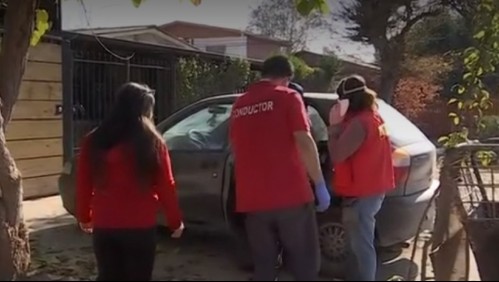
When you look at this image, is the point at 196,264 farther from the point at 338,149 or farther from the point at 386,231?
the point at 338,149

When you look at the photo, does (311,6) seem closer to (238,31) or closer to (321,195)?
(321,195)

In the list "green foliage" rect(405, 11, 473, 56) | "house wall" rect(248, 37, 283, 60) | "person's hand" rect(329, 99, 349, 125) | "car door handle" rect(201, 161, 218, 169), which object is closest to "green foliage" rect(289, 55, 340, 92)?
"green foliage" rect(405, 11, 473, 56)

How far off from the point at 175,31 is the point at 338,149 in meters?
33.7

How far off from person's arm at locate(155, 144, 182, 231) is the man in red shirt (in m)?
0.42

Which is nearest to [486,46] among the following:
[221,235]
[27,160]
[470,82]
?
[470,82]

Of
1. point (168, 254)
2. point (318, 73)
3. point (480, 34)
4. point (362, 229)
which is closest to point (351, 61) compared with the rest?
point (318, 73)

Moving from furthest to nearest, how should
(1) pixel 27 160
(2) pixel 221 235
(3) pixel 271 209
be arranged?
(1) pixel 27 160 → (2) pixel 221 235 → (3) pixel 271 209

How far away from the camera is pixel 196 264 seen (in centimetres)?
649

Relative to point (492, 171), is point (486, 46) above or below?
above

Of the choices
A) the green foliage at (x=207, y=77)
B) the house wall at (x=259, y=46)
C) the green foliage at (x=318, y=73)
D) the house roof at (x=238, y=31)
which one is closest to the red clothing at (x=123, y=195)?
the green foliage at (x=207, y=77)

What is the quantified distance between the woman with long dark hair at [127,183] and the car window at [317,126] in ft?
8.82

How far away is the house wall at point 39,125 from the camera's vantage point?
10.2 meters

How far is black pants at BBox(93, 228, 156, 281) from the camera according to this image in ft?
12.8

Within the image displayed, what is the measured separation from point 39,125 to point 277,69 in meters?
7.05
